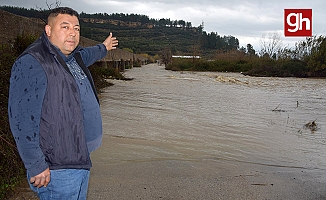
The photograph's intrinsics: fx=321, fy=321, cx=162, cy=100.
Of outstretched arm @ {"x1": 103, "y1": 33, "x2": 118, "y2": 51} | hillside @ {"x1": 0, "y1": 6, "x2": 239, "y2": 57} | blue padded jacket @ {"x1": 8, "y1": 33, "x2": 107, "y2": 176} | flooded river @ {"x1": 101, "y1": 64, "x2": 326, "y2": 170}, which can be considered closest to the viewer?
blue padded jacket @ {"x1": 8, "y1": 33, "x2": 107, "y2": 176}

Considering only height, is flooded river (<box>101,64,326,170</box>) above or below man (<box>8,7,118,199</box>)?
below

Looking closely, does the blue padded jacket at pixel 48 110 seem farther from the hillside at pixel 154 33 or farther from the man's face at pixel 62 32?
the hillside at pixel 154 33

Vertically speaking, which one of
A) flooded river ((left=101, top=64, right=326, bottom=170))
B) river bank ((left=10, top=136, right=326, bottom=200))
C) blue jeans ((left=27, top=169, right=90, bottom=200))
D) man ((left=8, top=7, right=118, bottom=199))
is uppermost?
man ((left=8, top=7, right=118, bottom=199))

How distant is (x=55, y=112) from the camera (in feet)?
5.49

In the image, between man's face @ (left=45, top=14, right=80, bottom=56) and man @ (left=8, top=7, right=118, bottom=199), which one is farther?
man's face @ (left=45, top=14, right=80, bottom=56)

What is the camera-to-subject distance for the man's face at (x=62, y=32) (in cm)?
184

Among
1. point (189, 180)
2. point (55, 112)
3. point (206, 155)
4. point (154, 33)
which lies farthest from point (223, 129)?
point (154, 33)

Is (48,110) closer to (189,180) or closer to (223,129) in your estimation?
(189,180)

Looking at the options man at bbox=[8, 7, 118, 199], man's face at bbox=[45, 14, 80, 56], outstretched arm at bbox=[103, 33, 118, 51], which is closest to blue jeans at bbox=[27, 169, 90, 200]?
man at bbox=[8, 7, 118, 199]

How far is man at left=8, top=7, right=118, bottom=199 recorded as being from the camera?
1600 mm

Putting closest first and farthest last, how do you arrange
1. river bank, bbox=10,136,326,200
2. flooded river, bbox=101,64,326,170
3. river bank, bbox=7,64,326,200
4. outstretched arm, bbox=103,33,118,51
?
1. outstretched arm, bbox=103,33,118,51
2. river bank, bbox=10,136,326,200
3. river bank, bbox=7,64,326,200
4. flooded river, bbox=101,64,326,170

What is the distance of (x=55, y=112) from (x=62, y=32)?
487mm

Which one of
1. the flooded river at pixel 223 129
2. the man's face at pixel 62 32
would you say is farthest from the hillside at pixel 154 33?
the man's face at pixel 62 32

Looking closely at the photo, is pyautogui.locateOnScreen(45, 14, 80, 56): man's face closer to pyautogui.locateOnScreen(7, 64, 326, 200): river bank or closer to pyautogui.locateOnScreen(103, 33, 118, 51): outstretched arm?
pyautogui.locateOnScreen(103, 33, 118, 51): outstretched arm
